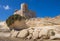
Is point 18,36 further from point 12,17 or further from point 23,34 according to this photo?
point 12,17

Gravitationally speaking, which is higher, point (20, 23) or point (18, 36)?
point (20, 23)

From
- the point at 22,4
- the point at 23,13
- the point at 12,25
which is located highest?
the point at 22,4

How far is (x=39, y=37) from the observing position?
30828mm

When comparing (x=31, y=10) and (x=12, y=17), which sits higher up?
(x=31, y=10)

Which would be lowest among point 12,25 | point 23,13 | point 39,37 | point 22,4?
point 39,37

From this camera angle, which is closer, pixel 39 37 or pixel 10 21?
pixel 39 37

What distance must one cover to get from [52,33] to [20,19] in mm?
28977

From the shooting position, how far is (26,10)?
96.2 meters

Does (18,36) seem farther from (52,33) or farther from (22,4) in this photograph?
(22,4)

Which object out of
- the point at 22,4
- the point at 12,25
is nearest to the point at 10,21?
the point at 12,25

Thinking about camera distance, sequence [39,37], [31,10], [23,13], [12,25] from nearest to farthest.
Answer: [39,37], [12,25], [23,13], [31,10]

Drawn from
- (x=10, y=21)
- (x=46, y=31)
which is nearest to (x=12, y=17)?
(x=10, y=21)

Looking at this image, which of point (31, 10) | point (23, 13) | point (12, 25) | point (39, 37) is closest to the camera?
point (39, 37)

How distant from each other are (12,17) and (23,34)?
26594 millimetres
